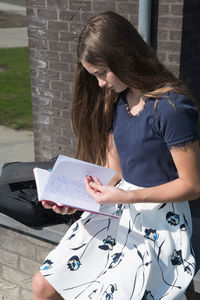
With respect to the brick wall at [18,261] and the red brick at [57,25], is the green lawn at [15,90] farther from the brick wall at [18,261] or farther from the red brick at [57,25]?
the brick wall at [18,261]

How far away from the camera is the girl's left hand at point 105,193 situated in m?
2.28

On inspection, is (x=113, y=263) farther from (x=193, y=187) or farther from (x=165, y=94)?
(x=165, y=94)

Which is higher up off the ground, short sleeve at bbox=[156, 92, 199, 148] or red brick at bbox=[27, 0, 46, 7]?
red brick at bbox=[27, 0, 46, 7]

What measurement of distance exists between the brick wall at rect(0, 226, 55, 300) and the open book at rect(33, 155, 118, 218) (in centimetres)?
81

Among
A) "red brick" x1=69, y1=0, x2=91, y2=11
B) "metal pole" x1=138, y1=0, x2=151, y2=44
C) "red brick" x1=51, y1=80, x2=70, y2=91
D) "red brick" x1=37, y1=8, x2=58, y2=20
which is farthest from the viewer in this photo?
"red brick" x1=51, y1=80, x2=70, y2=91

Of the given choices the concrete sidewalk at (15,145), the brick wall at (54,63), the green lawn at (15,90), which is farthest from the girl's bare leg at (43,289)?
the green lawn at (15,90)

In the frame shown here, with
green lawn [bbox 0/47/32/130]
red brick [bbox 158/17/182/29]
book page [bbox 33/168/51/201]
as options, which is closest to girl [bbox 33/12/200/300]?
book page [bbox 33/168/51/201]

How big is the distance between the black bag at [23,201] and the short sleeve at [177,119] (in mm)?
952

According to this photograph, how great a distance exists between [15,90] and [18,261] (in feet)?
25.6

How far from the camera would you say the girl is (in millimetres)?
2221

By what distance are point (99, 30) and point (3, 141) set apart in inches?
205

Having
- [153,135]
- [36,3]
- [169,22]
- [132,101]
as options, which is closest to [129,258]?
[153,135]

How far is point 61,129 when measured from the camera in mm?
5066

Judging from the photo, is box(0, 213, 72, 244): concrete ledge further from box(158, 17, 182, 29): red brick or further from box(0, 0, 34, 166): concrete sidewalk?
box(0, 0, 34, 166): concrete sidewalk
